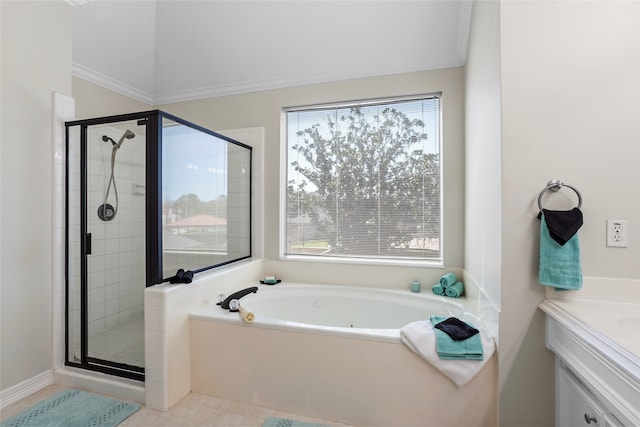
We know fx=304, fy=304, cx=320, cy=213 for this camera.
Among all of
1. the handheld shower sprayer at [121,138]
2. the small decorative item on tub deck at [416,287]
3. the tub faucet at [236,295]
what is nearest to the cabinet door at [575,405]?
the small decorative item on tub deck at [416,287]

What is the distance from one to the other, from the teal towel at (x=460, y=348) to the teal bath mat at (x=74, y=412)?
1798 millimetres

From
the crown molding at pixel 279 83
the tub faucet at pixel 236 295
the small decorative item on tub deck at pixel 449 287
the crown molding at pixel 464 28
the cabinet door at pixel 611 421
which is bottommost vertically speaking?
the cabinet door at pixel 611 421

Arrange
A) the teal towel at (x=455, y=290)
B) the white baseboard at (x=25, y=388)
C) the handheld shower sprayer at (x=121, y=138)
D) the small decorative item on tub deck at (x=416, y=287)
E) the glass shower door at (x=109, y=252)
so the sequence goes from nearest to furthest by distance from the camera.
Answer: the white baseboard at (x=25, y=388), the glass shower door at (x=109, y=252), the handheld shower sprayer at (x=121, y=138), the teal towel at (x=455, y=290), the small decorative item on tub deck at (x=416, y=287)

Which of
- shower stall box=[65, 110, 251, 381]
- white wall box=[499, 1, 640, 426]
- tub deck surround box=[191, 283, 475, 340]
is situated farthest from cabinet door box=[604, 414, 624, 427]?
shower stall box=[65, 110, 251, 381]

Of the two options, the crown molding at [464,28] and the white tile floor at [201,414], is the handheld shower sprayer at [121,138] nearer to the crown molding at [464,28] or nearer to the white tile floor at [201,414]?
the white tile floor at [201,414]

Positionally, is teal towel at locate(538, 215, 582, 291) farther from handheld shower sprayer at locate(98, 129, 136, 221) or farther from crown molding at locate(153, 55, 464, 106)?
handheld shower sprayer at locate(98, 129, 136, 221)

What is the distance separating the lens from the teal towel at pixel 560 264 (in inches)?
52.5

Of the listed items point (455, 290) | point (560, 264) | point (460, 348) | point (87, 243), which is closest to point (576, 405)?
point (460, 348)

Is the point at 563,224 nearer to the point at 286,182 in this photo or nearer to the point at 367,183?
the point at 367,183

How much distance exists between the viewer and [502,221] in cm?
149

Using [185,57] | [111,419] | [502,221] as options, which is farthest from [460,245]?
[185,57]

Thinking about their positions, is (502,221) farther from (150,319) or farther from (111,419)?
(111,419)

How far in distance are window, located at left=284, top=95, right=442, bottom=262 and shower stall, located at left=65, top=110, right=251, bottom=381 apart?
0.76 metres

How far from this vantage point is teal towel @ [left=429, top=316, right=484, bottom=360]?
5.00ft
